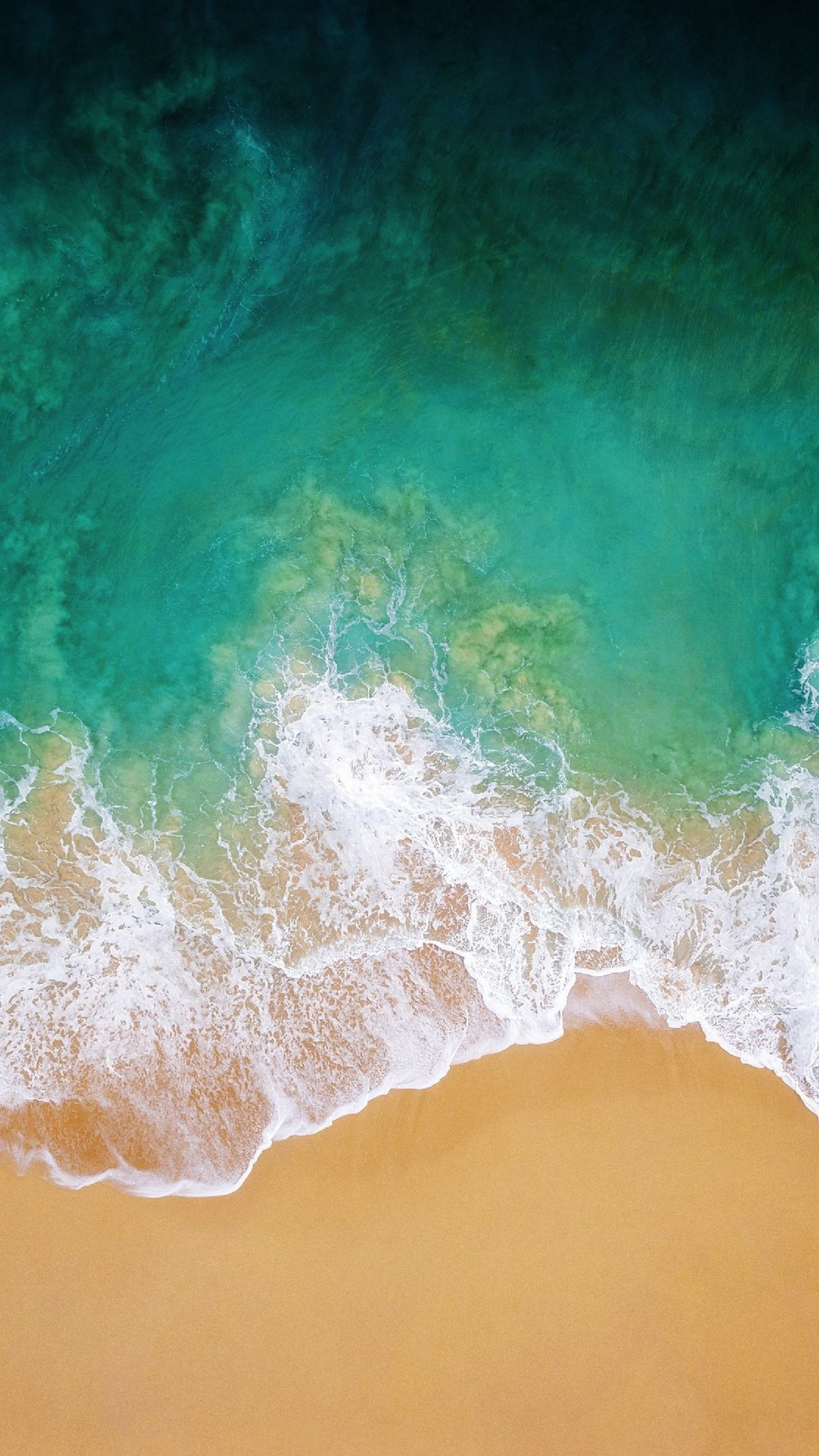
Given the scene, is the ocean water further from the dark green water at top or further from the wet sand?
the wet sand

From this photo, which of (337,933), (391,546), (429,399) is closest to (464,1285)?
(337,933)

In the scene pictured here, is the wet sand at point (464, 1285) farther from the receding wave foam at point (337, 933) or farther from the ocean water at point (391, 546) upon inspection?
the ocean water at point (391, 546)

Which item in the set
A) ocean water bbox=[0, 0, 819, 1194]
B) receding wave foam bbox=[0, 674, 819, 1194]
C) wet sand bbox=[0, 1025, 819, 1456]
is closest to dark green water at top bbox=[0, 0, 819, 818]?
ocean water bbox=[0, 0, 819, 1194]

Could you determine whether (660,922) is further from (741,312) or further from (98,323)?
(98,323)

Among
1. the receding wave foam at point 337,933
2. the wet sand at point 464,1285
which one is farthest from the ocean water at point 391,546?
the wet sand at point 464,1285

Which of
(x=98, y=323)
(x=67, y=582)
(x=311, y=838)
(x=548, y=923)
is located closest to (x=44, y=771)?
(x=67, y=582)

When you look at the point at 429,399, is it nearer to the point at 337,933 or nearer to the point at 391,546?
the point at 391,546
